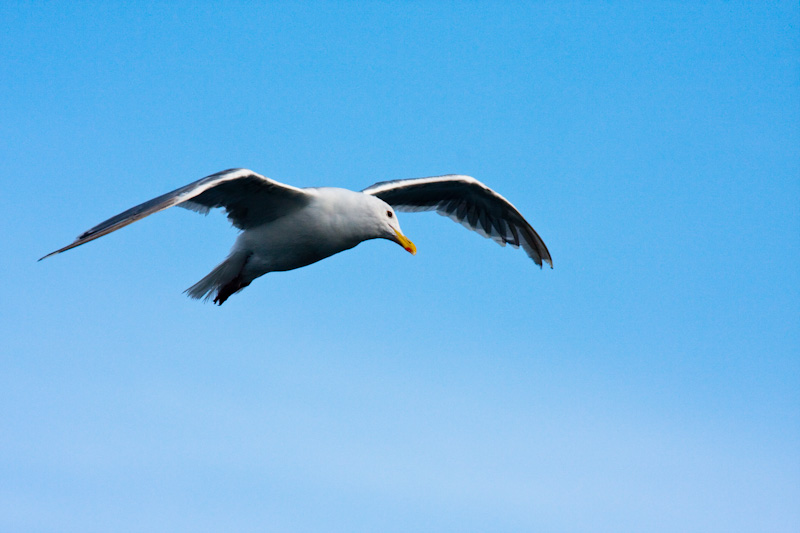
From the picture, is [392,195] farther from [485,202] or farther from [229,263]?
[229,263]

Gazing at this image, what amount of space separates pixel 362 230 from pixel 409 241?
618mm

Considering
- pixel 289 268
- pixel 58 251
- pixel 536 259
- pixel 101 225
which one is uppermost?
pixel 536 259

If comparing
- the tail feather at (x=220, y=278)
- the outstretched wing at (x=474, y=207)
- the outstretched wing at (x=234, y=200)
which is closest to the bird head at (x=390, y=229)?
the outstretched wing at (x=234, y=200)

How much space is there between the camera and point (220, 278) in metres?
10.0

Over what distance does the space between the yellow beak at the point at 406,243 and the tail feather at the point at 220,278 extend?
185 centimetres

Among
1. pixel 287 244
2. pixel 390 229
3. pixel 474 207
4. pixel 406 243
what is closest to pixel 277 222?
pixel 287 244

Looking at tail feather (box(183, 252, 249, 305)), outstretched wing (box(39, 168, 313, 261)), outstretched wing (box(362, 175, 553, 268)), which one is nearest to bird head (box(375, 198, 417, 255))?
outstretched wing (box(39, 168, 313, 261))

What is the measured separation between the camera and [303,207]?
9109 mm

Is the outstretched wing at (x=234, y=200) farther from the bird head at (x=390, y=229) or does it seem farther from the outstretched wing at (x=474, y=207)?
the outstretched wing at (x=474, y=207)

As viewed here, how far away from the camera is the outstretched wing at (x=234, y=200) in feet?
25.1

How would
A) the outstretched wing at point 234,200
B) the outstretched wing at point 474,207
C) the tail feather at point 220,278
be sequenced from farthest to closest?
the outstretched wing at point 474,207
the tail feather at point 220,278
the outstretched wing at point 234,200

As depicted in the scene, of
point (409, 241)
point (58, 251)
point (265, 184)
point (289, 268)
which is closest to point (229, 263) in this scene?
point (289, 268)

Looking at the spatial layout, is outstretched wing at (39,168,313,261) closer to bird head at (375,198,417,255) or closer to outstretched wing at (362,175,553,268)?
bird head at (375,198,417,255)

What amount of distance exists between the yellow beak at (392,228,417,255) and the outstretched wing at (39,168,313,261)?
1.21 meters
